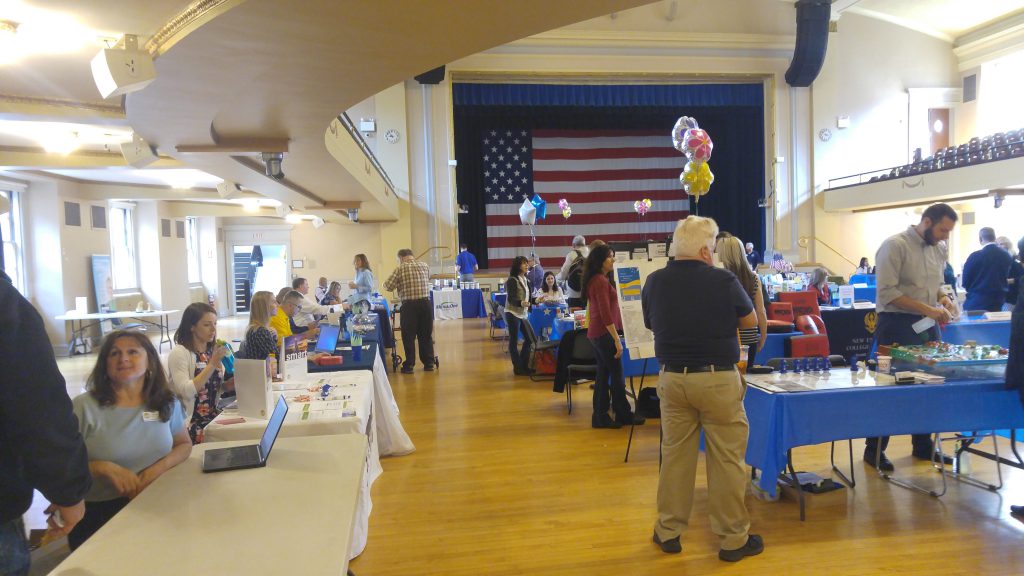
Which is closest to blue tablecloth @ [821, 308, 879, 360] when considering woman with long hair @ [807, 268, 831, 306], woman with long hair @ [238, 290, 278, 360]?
woman with long hair @ [807, 268, 831, 306]

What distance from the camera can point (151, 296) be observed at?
1362 cm

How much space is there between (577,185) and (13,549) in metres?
16.8

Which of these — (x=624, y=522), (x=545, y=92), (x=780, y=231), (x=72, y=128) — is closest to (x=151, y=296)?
(x=72, y=128)

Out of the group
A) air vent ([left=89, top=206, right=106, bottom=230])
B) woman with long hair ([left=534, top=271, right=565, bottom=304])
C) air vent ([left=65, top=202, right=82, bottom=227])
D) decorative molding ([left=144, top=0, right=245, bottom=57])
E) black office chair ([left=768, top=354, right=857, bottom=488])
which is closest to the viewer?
decorative molding ([left=144, top=0, right=245, bottom=57])

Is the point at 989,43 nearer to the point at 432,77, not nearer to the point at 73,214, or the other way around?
the point at 432,77

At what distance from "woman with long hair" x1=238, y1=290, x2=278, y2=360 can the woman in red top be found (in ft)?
6.93

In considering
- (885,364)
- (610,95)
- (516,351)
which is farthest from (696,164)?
(610,95)

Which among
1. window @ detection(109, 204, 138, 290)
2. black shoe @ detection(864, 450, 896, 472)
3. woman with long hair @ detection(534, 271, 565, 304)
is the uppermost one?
window @ detection(109, 204, 138, 290)

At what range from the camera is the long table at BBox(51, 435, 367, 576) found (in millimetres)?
1198

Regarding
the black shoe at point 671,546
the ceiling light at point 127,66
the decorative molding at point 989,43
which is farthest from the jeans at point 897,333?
the decorative molding at point 989,43

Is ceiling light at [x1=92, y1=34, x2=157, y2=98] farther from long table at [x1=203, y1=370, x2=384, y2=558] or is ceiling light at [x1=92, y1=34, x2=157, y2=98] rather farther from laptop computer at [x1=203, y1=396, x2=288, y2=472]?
laptop computer at [x1=203, y1=396, x2=288, y2=472]

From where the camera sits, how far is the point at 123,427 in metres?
2.00

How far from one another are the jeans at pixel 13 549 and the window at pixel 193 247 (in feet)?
51.2

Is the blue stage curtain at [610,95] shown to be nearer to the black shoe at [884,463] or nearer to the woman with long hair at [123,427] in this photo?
the black shoe at [884,463]
